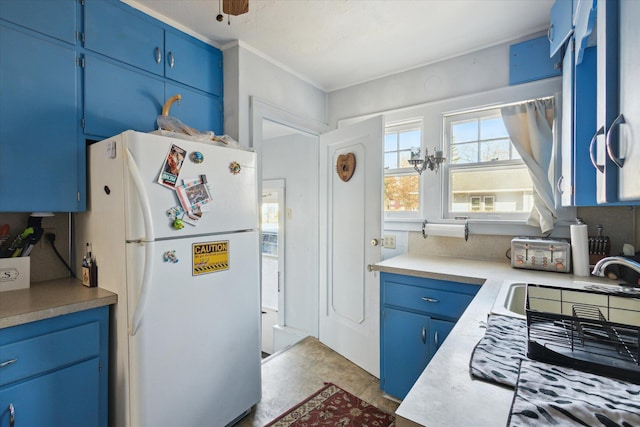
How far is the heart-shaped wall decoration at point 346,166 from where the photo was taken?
2.56 m

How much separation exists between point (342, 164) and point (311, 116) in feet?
1.99

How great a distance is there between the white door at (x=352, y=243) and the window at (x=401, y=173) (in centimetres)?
40

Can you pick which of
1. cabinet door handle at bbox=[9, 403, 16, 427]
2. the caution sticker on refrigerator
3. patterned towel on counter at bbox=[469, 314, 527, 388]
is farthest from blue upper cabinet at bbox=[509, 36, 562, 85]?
cabinet door handle at bbox=[9, 403, 16, 427]

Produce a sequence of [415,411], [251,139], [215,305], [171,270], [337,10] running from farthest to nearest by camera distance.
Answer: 1. [251,139]
2. [337,10]
3. [215,305]
4. [171,270]
5. [415,411]

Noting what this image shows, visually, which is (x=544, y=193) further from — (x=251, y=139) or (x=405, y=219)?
(x=251, y=139)

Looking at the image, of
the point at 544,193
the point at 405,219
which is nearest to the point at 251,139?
the point at 405,219

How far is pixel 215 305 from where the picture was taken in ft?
5.46

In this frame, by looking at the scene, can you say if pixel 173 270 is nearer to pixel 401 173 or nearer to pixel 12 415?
pixel 12 415

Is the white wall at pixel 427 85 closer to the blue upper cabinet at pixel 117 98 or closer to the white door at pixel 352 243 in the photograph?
the white door at pixel 352 243

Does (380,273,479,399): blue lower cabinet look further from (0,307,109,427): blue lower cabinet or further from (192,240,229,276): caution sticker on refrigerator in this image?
(0,307,109,427): blue lower cabinet

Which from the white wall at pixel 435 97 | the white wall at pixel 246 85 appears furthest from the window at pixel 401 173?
the white wall at pixel 246 85

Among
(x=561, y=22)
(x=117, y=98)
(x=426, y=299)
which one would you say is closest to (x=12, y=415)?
(x=117, y=98)

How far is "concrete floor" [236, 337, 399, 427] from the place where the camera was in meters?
2.01

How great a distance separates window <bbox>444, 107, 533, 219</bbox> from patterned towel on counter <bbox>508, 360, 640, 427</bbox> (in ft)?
5.76
